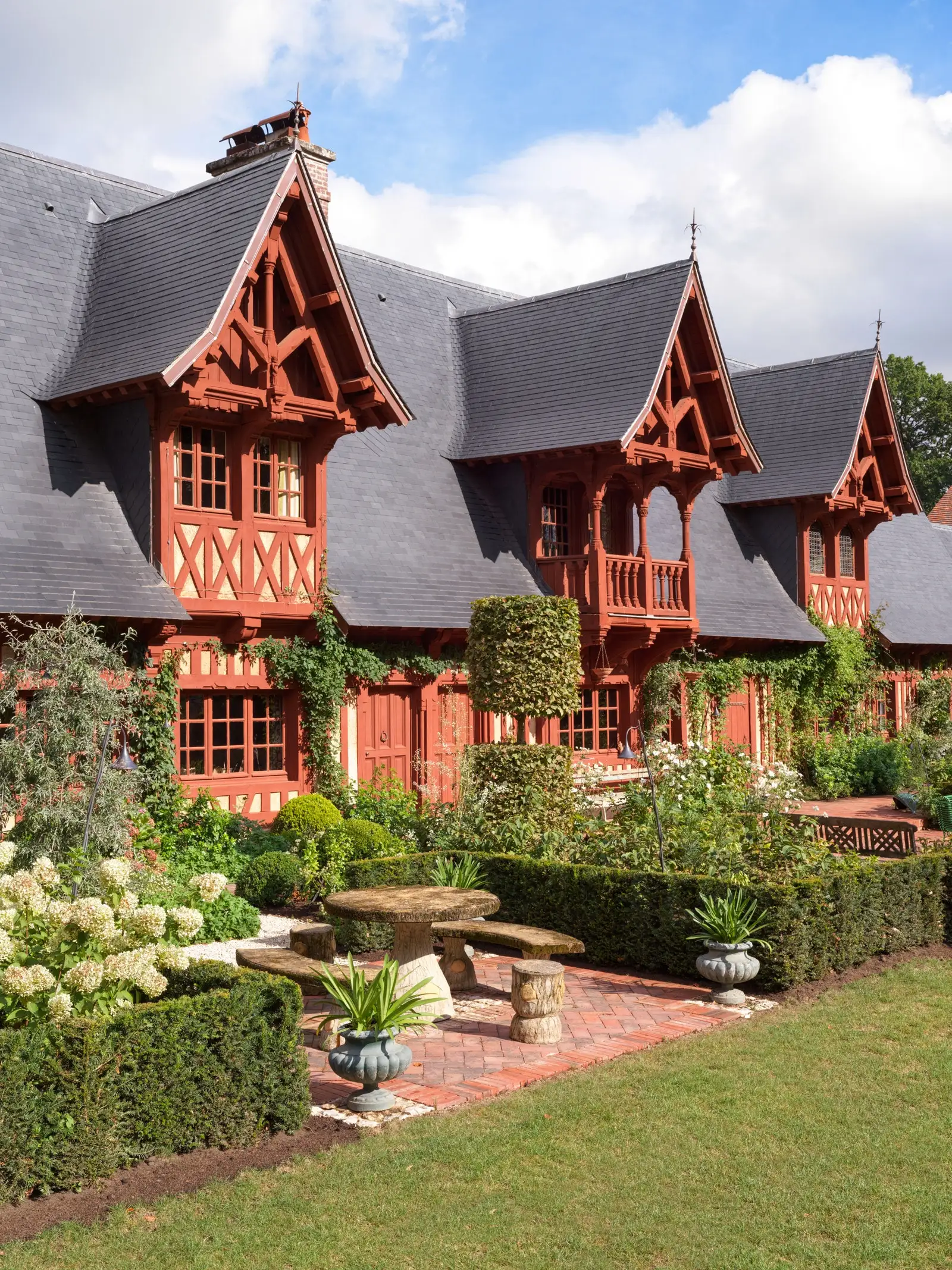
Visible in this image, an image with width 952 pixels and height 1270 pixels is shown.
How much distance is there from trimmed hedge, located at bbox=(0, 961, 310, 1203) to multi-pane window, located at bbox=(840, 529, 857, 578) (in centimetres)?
2200

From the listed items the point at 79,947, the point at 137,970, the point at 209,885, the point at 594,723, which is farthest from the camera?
the point at 594,723

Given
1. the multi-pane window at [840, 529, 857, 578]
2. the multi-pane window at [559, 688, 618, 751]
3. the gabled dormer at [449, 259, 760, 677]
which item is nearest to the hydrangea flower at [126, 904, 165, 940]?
the gabled dormer at [449, 259, 760, 677]

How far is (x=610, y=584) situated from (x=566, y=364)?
378 cm

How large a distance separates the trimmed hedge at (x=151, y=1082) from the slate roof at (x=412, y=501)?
370 inches

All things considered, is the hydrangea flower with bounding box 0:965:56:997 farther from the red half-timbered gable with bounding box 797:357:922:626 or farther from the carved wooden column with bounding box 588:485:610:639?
the red half-timbered gable with bounding box 797:357:922:626

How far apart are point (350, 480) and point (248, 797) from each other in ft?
17.1

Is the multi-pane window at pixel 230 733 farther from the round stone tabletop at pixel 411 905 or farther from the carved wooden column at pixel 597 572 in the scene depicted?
the round stone tabletop at pixel 411 905

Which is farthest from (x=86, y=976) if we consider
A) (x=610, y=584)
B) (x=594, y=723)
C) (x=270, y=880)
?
(x=594, y=723)

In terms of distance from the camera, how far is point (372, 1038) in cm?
782

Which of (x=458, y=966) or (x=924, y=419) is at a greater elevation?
(x=924, y=419)

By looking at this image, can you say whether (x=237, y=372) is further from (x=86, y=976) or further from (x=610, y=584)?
(x=86, y=976)

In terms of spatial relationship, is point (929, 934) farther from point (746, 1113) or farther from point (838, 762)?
point (838, 762)

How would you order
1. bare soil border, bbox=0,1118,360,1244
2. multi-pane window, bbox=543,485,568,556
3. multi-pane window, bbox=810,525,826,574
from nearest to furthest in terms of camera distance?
bare soil border, bbox=0,1118,360,1244, multi-pane window, bbox=543,485,568,556, multi-pane window, bbox=810,525,826,574

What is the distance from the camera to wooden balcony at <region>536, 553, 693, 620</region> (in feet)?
64.5
